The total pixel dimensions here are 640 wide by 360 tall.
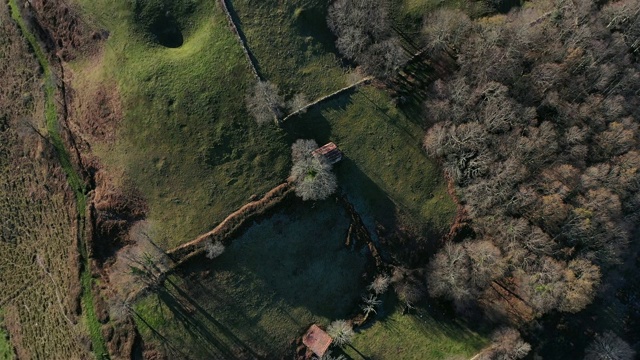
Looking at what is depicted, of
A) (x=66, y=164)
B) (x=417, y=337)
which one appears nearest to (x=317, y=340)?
(x=417, y=337)

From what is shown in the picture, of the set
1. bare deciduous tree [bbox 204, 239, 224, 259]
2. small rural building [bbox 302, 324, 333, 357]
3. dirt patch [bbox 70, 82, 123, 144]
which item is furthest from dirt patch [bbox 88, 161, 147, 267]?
small rural building [bbox 302, 324, 333, 357]

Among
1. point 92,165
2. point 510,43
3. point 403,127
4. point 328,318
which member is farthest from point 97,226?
point 510,43

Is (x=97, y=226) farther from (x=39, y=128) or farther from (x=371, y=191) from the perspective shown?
(x=371, y=191)

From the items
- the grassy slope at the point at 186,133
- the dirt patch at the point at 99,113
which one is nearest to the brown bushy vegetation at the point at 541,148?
the grassy slope at the point at 186,133

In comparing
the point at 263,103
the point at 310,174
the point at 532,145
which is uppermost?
the point at 263,103

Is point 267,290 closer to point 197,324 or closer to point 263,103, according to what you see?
point 197,324
